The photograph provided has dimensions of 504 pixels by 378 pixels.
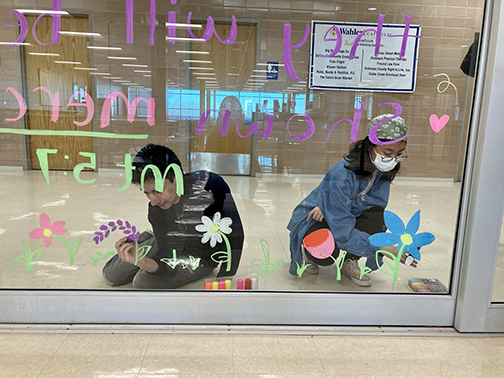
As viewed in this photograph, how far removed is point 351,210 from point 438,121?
561mm

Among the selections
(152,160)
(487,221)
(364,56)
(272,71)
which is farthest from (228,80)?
(487,221)

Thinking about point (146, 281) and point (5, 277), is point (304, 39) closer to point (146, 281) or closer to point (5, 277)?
point (146, 281)

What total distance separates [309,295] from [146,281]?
0.77 metres

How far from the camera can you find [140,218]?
1.70 m

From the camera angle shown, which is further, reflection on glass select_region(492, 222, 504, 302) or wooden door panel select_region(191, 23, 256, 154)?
reflection on glass select_region(492, 222, 504, 302)

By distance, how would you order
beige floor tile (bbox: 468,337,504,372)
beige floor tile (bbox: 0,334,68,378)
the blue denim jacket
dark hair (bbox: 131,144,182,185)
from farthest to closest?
the blue denim jacket, dark hair (bbox: 131,144,182,185), beige floor tile (bbox: 468,337,504,372), beige floor tile (bbox: 0,334,68,378)

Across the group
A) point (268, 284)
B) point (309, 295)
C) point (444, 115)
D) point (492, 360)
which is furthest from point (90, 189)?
point (492, 360)

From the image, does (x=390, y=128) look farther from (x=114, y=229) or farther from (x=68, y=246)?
(x=68, y=246)

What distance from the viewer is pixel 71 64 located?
158 centimetres

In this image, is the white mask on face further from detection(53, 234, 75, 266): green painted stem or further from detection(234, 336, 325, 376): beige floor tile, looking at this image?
detection(53, 234, 75, 266): green painted stem

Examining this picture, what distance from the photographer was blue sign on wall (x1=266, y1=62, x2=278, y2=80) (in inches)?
64.2

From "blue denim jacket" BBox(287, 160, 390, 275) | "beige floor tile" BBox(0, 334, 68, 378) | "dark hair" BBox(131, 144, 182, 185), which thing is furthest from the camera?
"blue denim jacket" BBox(287, 160, 390, 275)

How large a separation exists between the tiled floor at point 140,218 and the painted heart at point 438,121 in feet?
0.83

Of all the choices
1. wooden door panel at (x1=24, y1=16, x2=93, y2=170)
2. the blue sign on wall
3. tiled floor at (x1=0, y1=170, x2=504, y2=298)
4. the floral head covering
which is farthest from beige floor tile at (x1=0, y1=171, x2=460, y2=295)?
the blue sign on wall
